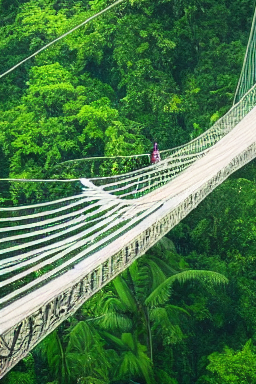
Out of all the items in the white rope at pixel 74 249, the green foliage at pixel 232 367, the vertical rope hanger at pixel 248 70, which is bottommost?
the green foliage at pixel 232 367

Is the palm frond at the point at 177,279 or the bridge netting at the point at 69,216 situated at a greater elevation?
the bridge netting at the point at 69,216

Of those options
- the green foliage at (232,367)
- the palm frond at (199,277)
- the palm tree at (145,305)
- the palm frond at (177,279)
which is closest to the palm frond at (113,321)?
the palm tree at (145,305)

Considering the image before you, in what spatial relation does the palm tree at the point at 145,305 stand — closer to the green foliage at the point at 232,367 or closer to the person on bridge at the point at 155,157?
the green foliage at the point at 232,367

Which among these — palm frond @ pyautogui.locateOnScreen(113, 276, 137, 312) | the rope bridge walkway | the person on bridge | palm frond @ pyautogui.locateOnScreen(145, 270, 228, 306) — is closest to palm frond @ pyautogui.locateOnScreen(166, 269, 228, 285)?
palm frond @ pyautogui.locateOnScreen(145, 270, 228, 306)

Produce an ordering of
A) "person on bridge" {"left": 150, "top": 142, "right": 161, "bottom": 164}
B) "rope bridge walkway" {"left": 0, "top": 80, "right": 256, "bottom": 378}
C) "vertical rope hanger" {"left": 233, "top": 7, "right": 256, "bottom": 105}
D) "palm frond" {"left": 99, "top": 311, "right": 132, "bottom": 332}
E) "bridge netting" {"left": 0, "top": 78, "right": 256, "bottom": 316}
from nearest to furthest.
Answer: "rope bridge walkway" {"left": 0, "top": 80, "right": 256, "bottom": 378} < "bridge netting" {"left": 0, "top": 78, "right": 256, "bottom": 316} < "palm frond" {"left": 99, "top": 311, "right": 132, "bottom": 332} < "person on bridge" {"left": 150, "top": 142, "right": 161, "bottom": 164} < "vertical rope hanger" {"left": 233, "top": 7, "right": 256, "bottom": 105}

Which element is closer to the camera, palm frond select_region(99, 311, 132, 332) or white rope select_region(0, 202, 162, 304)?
white rope select_region(0, 202, 162, 304)

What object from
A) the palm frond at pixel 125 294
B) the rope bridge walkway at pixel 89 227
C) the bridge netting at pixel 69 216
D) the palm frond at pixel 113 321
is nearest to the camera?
the rope bridge walkway at pixel 89 227

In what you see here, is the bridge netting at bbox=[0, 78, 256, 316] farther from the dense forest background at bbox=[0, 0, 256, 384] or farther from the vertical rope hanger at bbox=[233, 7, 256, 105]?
the dense forest background at bbox=[0, 0, 256, 384]

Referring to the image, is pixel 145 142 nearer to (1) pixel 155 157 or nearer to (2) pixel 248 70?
(1) pixel 155 157
